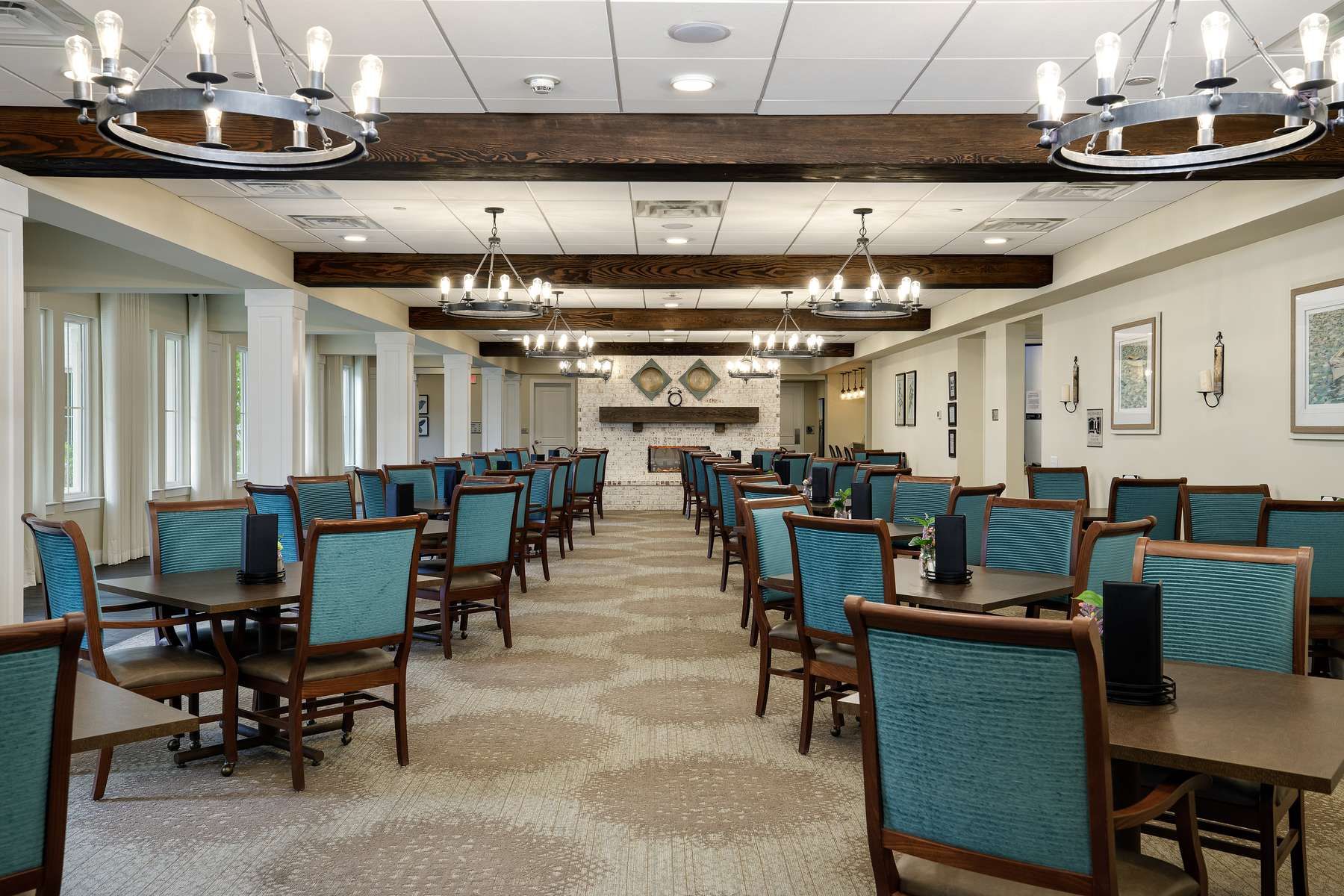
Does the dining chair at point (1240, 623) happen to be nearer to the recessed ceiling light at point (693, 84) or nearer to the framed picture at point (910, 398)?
the recessed ceiling light at point (693, 84)

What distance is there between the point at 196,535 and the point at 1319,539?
4904mm

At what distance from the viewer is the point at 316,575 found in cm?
314

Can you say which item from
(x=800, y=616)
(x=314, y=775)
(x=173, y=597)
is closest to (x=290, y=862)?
(x=314, y=775)

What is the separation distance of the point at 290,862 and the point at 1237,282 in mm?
6912

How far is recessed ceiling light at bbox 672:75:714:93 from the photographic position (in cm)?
425

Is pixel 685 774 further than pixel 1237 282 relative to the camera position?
No

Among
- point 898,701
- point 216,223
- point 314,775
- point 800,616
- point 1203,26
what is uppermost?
point 216,223

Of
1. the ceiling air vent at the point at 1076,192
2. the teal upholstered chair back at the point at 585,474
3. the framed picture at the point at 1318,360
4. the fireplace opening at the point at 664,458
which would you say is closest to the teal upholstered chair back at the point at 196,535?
the ceiling air vent at the point at 1076,192

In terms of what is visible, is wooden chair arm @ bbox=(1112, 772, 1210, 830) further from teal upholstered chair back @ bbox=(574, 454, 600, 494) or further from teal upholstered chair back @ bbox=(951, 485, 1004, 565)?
teal upholstered chair back @ bbox=(574, 454, 600, 494)

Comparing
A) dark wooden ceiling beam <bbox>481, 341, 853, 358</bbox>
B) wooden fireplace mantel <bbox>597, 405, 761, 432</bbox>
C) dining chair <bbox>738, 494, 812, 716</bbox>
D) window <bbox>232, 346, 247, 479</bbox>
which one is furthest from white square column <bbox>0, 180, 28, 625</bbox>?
wooden fireplace mantel <bbox>597, 405, 761, 432</bbox>

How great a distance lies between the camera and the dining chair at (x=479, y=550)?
4996mm

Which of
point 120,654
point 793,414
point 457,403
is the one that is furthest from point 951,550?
point 793,414

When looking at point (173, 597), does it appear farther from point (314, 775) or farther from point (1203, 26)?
point (1203, 26)

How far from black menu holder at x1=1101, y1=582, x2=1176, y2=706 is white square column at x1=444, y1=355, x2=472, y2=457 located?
1414 centimetres
